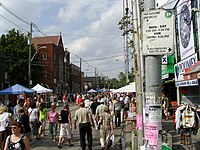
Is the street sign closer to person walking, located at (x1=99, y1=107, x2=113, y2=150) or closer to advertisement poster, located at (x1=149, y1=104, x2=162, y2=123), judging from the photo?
advertisement poster, located at (x1=149, y1=104, x2=162, y2=123)

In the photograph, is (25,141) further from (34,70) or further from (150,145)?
(34,70)

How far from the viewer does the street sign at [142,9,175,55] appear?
400 centimetres

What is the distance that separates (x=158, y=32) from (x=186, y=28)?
476 inches

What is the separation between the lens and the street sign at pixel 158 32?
400 centimetres

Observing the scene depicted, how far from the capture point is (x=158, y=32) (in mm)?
4043

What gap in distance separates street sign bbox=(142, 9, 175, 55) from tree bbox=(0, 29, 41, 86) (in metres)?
51.4

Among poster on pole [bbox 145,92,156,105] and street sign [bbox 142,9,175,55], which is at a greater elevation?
street sign [bbox 142,9,175,55]

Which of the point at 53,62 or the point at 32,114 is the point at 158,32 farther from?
the point at 53,62

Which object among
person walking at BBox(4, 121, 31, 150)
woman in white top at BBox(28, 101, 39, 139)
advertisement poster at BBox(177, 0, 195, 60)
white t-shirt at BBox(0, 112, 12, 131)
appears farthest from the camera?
advertisement poster at BBox(177, 0, 195, 60)

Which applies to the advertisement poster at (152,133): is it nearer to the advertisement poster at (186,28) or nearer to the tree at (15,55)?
the advertisement poster at (186,28)

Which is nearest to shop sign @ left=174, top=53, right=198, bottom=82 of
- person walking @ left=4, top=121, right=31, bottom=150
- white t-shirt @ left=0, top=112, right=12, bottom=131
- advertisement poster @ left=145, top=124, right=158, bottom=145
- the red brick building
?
white t-shirt @ left=0, top=112, right=12, bottom=131

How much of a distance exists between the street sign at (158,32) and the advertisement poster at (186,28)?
34.3 feet

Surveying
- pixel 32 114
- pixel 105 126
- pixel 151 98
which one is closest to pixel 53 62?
pixel 32 114

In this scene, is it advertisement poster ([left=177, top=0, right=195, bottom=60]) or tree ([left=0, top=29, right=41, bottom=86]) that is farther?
tree ([left=0, top=29, right=41, bottom=86])
